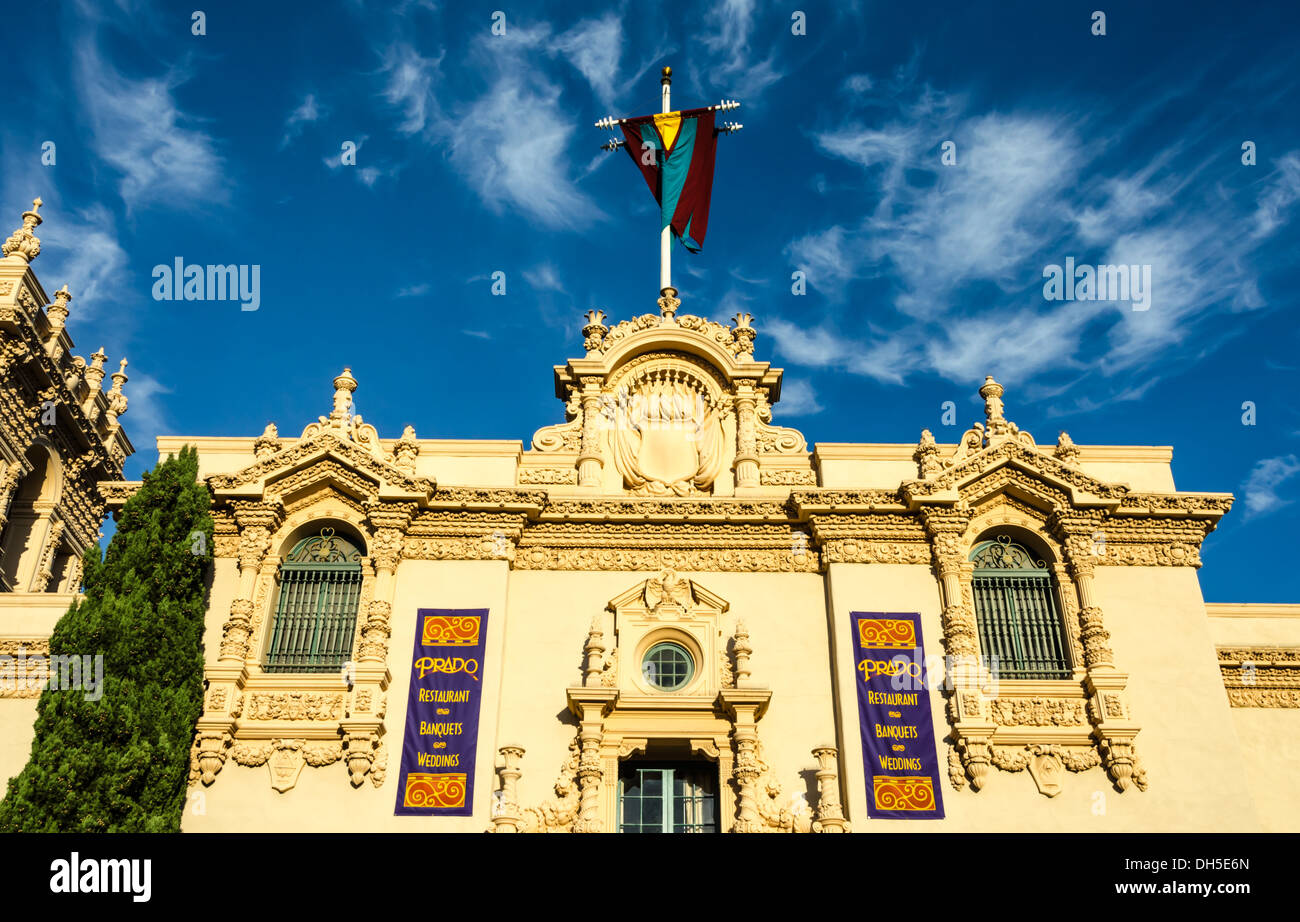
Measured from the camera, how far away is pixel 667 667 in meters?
22.1

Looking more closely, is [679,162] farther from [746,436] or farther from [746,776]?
[746,776]

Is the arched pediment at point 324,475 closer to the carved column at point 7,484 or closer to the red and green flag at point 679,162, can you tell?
the carved column at point 7,484

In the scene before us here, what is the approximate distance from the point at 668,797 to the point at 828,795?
10.3 feet

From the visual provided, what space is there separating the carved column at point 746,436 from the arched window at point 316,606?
8.04 meters

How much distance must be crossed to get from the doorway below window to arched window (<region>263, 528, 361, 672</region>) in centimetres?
596

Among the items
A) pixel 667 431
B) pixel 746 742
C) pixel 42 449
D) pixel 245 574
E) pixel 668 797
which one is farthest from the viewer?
pixel 42 449

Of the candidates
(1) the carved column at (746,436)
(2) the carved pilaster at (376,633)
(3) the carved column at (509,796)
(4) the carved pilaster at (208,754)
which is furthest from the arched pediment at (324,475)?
(1) the carved column at (746,436)

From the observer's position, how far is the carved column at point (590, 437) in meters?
24.0

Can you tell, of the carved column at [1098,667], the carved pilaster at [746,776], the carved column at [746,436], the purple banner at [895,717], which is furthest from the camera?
the carved column at [746,436]

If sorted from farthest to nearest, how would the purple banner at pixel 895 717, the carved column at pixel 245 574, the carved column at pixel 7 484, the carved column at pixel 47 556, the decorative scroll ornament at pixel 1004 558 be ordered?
the carved column at pixel 47 556, the carved column at pixel 7 484, the decorative scroll ornament at pixel 1004 558, the carved column at pixel 245 574, the purple banner at pixel 895 717

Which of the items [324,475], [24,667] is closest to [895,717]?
[324,475]
